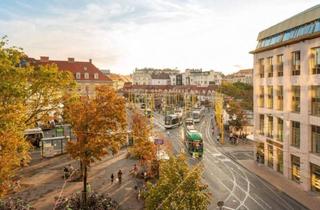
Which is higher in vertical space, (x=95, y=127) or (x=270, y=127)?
(x=95, y=127)

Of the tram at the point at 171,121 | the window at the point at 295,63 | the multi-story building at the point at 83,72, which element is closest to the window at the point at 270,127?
the window at the point at 295,63

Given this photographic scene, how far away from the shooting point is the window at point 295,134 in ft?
116

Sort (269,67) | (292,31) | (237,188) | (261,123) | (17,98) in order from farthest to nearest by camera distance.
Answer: (261,123)
(269,67)
(292,31)
(237,188)
(17,98)

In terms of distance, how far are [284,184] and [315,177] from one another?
3.52 m

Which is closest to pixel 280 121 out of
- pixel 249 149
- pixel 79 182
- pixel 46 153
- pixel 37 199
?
pixel 249 149

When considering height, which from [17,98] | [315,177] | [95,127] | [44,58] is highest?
[44,58]

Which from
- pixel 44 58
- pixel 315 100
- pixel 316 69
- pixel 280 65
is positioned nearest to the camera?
pixel 316 69

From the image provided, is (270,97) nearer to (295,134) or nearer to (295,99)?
(295,99)

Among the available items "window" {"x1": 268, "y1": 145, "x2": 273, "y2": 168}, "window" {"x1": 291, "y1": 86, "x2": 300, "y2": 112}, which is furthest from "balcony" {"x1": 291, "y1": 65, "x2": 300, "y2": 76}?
"window" {"x1": 268, "y1": 145, "x2": 273, "y2": 168}

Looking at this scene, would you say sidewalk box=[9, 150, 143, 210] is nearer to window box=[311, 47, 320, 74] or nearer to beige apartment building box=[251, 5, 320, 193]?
beige apartment building box=[251, 5, 320, 193]

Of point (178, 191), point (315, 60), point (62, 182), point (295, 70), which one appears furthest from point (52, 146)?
point (315, 60)

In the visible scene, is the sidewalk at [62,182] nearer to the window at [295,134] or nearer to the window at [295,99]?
the window at [295,134]

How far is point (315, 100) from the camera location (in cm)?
3253

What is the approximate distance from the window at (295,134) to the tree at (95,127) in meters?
18.5
